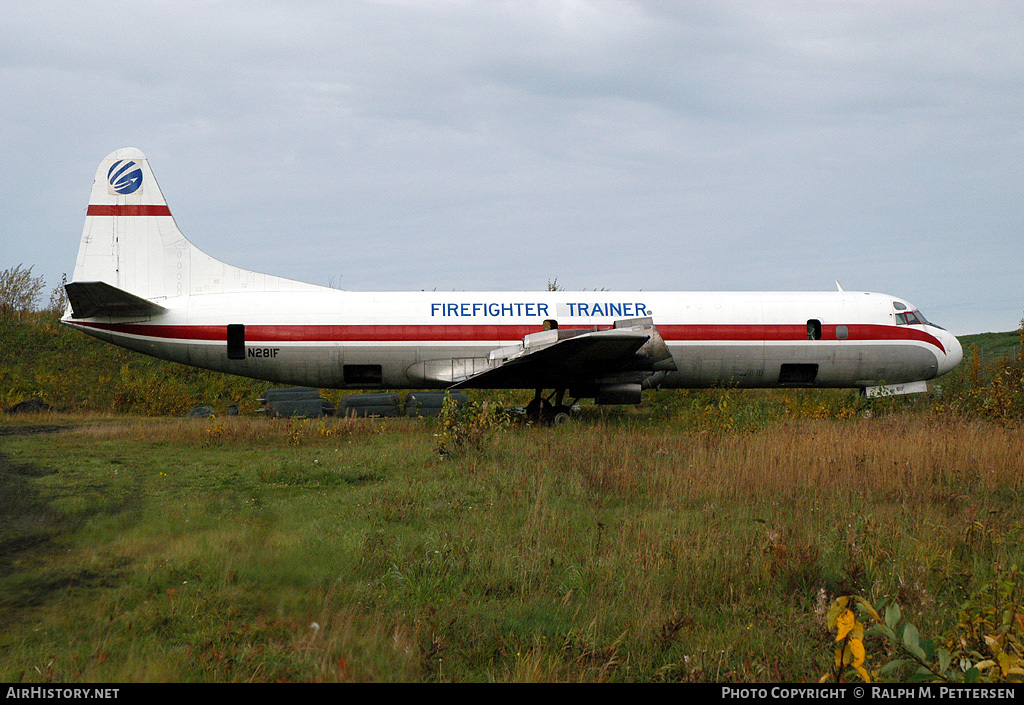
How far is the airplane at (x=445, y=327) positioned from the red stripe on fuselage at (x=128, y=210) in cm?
3

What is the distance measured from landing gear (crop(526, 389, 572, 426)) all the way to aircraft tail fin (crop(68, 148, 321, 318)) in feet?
23.9

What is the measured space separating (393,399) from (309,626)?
17.3 meters

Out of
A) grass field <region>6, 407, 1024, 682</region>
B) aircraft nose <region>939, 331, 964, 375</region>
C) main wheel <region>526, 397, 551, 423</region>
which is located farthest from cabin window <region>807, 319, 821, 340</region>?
main wheel <region>526, 397, 551, 423</region>

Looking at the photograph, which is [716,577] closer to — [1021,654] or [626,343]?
[1021,654]

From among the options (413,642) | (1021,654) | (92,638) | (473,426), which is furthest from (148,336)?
(1021,654)

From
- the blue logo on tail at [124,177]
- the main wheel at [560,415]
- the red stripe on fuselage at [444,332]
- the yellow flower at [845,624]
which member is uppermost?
the blue logo on tail at [124,177]

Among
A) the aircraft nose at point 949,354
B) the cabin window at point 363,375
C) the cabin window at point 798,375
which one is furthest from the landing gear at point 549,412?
the aircraft nose at point 949,354

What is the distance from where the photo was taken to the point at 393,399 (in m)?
21.9

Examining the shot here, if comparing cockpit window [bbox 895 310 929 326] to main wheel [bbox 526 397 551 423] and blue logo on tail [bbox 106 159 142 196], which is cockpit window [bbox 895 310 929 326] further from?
blue logo on tail [bbox 106 159 142 196]

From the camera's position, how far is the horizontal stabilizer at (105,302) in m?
16.2

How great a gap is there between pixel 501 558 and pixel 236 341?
13561 mm

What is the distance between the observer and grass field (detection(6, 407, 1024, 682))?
4355 mm

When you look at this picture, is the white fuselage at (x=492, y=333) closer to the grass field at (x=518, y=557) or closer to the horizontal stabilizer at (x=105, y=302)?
the horizontal stabilizer at (x=105, y=302)

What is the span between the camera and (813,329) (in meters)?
18.5
